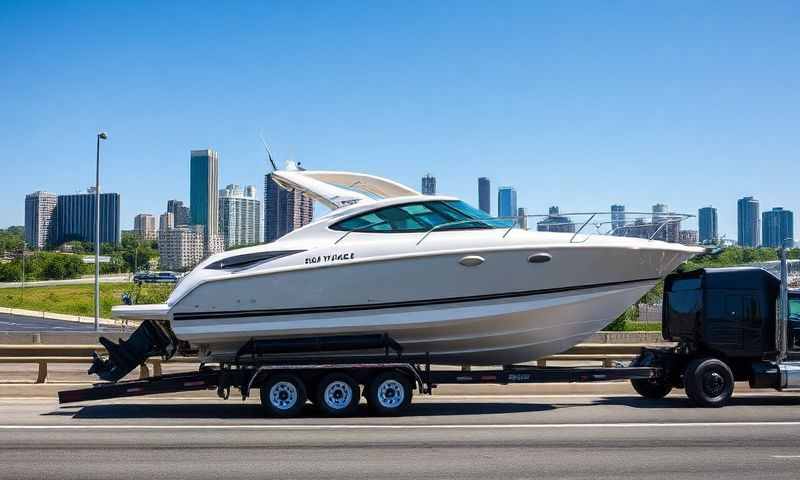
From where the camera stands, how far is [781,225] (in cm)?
7512

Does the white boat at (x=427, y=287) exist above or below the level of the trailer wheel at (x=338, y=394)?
above

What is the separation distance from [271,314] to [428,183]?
10.3 metres

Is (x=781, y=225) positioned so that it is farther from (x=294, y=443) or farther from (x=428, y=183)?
(x=294, y=443)

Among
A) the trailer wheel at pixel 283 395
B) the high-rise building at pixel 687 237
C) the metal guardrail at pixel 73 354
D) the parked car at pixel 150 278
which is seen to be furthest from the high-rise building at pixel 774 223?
the trailer wheel at pixel 283 395

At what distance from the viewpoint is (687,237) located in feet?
44.2

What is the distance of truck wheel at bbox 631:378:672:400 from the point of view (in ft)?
44.3

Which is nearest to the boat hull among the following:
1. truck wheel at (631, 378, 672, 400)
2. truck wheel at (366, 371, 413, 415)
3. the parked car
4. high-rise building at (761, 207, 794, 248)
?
truck wheel at (366, 371, 413, 415)

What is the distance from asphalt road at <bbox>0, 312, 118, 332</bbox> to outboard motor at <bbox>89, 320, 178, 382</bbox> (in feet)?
96.5

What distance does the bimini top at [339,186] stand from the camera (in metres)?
13.9

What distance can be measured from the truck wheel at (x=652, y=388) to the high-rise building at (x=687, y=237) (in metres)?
2.40

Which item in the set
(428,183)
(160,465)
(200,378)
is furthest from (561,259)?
(428,183)

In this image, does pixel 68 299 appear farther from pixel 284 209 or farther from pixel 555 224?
pixel 555 224

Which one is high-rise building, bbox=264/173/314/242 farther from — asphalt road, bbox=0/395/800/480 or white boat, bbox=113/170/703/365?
asphalt road, bbox=0/395/800/480

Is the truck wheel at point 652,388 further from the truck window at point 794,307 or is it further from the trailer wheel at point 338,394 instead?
the trailer wheel at point 338,394
